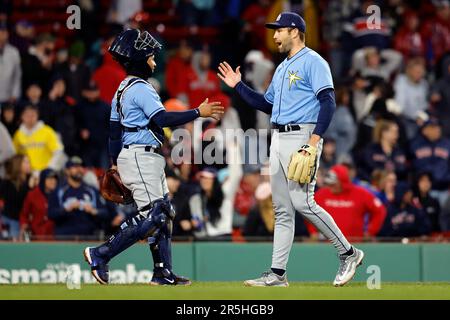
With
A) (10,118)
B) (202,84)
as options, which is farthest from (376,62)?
(10,118)

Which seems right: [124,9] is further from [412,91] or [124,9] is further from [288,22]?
[288,22]

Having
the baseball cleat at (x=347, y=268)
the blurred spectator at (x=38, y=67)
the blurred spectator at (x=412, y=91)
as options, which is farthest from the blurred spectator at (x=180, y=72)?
the baseball cleat at (x=347, y=268)

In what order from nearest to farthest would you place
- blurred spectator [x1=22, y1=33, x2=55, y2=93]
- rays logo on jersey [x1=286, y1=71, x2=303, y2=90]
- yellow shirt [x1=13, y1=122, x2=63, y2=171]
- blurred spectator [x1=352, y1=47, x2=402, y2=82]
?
rays logo on jersey [x1=286, y1=71, x2=303, y2=90], yellow shirt [x1=13, y1=122, x2=63, y2=171], blurred spectator [x1=22, y1=33, x2=55, y2=93], blurred spectator [x1=352, y1=47, x2=402, y2=82]

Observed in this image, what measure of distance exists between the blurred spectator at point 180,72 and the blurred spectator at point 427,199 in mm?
3815

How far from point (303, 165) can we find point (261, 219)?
17.0 ft

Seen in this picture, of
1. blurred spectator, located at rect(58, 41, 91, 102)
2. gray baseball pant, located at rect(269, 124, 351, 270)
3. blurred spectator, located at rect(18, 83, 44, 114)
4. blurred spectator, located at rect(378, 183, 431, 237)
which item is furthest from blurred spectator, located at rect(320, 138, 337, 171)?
gray baseball pant, located at rect(269, 124, 351, 270)

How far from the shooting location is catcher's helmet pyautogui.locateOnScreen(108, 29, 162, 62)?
35.7ft

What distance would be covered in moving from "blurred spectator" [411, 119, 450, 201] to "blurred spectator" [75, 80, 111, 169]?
4190 millimetres

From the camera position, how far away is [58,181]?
15977mm

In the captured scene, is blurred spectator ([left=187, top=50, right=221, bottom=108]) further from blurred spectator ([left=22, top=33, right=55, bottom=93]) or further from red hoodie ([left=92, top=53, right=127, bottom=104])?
blurred spectator ([left=22, top=33, right=55, bottom=93])

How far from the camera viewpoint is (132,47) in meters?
10.9

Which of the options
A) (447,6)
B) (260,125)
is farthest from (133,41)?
(447,6)

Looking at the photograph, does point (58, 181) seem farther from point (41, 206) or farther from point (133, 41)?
point (133, 41)

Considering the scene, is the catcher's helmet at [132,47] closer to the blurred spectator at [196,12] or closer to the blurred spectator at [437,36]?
the blurred spectator at [196,12]
